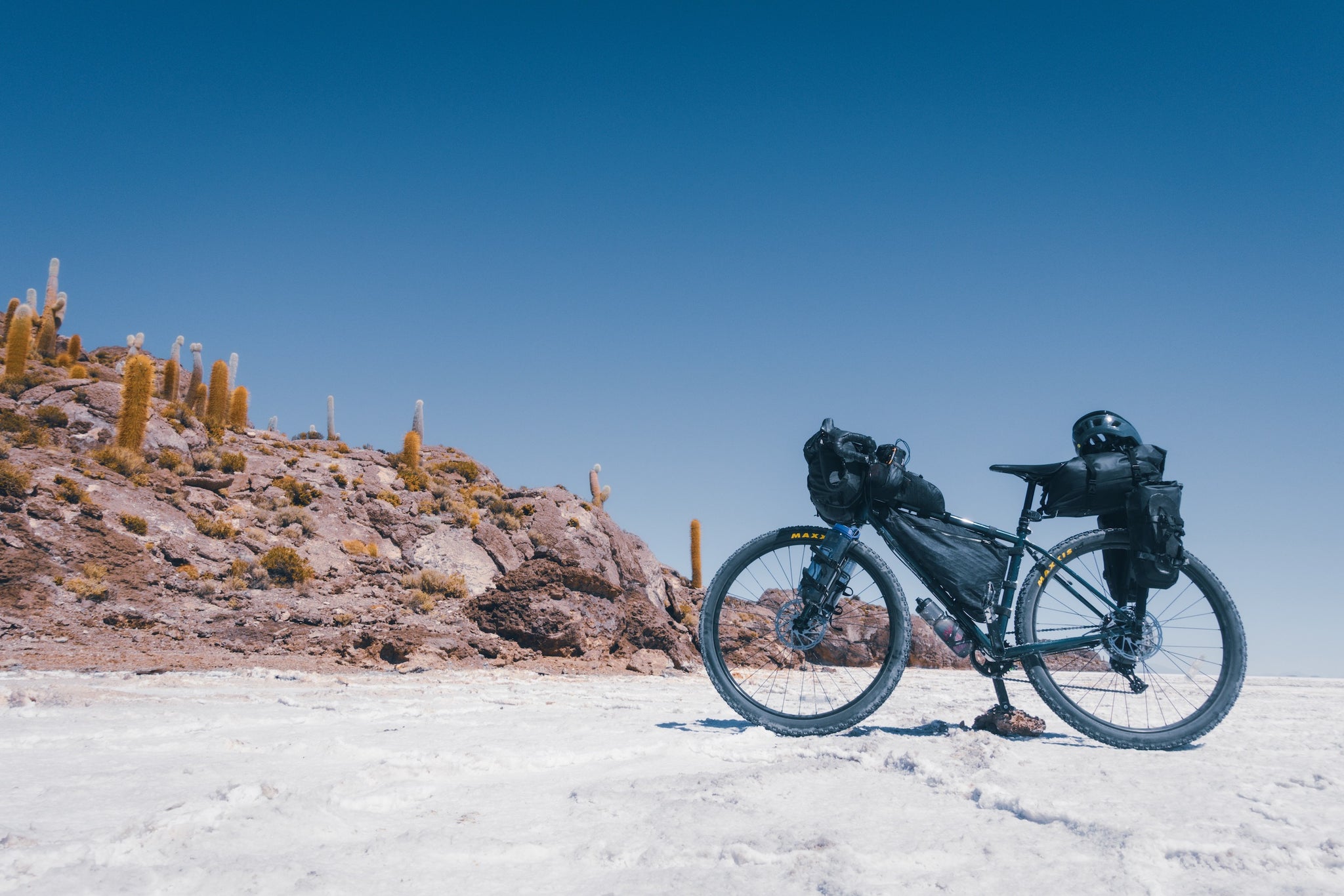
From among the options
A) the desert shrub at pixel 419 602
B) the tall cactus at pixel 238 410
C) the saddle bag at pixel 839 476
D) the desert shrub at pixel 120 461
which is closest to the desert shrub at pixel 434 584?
the desert shrub at pixel 419 602

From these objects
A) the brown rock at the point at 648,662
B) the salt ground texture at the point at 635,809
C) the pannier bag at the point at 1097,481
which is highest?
the pannier bag at the point at 1097,481

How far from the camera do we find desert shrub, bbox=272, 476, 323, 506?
16.8 m

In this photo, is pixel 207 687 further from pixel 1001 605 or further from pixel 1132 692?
pixel 1132 692

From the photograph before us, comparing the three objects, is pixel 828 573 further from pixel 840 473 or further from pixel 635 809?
pixel 635 809

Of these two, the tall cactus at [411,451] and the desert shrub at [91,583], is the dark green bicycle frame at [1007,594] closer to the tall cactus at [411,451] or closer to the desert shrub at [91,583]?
the desert shrub at [91,583]

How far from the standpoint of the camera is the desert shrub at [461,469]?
22328mm

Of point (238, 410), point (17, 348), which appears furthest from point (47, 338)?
point (238, 410)

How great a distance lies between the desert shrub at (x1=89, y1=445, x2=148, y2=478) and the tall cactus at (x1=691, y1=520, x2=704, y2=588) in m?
14.2

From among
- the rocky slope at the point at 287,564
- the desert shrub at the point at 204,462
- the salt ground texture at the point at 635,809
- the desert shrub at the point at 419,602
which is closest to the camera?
the salt ground texture at the point at 635,809

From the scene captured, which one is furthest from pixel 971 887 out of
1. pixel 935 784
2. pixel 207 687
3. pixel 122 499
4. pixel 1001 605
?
pixel 122 499

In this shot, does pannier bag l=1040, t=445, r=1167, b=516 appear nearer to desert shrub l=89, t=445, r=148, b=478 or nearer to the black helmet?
the black helmet

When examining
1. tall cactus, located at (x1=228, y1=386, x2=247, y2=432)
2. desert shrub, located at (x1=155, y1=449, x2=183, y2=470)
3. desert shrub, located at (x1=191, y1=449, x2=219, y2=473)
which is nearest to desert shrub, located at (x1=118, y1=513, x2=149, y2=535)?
desert shrub, located at (x1=155, y1=449, x2=183, y2=470)

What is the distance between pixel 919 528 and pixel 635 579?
14.0m

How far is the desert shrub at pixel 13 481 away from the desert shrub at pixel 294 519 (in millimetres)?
4132
